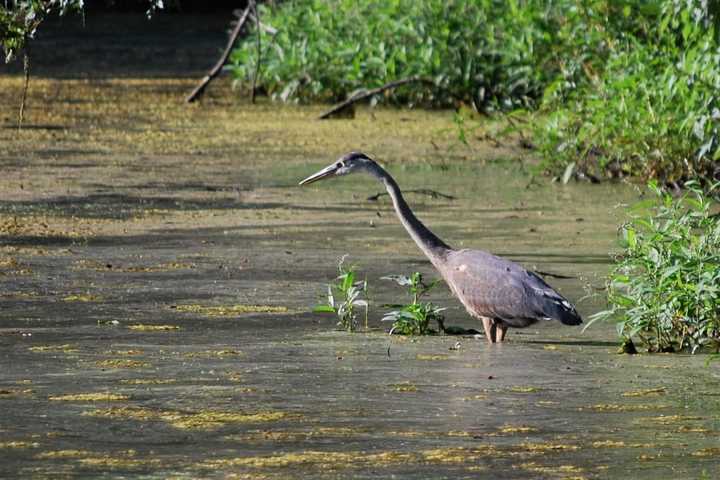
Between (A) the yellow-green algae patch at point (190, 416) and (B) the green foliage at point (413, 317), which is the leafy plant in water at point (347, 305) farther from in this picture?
(A) the yellow-green algae patch at point (190, 416)

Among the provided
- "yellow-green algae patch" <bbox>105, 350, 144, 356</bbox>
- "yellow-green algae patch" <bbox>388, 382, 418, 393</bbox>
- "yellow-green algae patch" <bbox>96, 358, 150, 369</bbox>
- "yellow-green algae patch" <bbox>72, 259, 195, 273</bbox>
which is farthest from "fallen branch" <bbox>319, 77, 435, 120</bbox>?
"yellow-green algae patch" <bbox>388, 382, 418, 393</bbox>

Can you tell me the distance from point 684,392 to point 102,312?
3.19 m

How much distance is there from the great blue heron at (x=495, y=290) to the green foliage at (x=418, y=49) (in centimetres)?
974

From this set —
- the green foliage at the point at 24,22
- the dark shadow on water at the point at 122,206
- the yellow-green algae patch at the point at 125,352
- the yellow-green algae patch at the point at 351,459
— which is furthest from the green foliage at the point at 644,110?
the yellow-green algae patch at the point at 351,459

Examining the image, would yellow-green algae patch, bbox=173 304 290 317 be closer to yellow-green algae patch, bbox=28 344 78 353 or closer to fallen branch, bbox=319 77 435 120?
yellow-green algae patch, bbox=28 344 78 353

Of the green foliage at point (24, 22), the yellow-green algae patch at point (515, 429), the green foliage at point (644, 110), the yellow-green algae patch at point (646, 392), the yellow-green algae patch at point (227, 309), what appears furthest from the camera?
the green foliage at point (644, 110)

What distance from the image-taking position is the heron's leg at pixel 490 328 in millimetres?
8336

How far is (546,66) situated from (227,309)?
10924 millimetres

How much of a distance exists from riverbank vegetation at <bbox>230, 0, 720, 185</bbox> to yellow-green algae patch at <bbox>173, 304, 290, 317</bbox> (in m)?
3.20

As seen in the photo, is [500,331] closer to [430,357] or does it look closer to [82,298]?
[430,357]

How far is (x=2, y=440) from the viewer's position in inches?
236

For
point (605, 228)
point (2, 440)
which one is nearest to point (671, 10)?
point (605, 228)

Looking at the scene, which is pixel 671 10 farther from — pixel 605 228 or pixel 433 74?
pixel 433 74

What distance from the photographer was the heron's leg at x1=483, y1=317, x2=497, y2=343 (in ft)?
27.3
